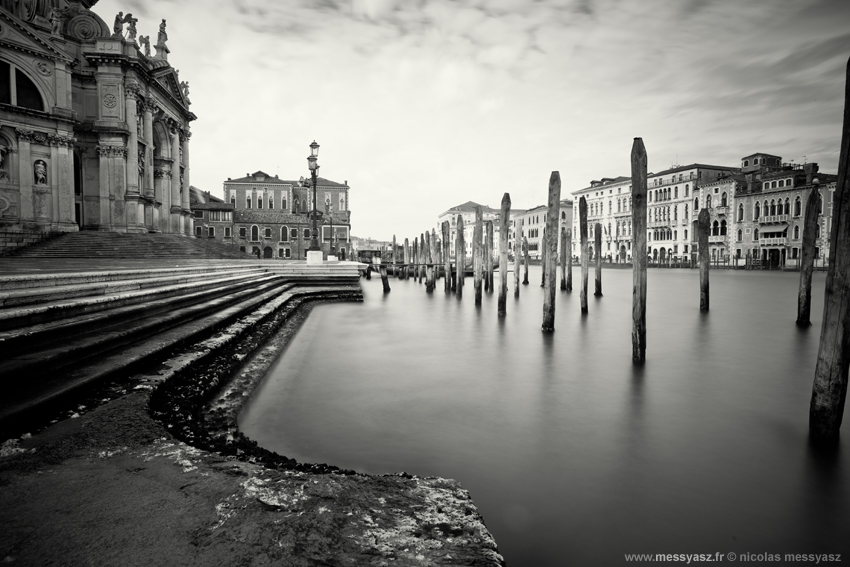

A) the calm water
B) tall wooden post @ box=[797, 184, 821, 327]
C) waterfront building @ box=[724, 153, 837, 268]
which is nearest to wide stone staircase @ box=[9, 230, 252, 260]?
the calm water

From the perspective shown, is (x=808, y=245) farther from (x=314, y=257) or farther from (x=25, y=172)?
(x=25, y=172)

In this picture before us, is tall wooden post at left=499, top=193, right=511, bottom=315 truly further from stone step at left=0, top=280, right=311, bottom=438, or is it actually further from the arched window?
the arched window

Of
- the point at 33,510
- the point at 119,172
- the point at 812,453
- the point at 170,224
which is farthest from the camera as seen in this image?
the point at 170,224

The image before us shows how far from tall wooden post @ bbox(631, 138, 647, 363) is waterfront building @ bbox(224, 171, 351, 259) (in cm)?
4221

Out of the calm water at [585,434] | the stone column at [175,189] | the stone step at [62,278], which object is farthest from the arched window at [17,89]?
the calm water at [585,434]

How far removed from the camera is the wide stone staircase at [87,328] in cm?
259

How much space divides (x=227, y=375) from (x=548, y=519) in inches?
133

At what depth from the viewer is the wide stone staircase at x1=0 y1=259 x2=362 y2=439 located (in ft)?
8.50

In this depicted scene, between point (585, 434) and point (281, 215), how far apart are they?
2126 inches

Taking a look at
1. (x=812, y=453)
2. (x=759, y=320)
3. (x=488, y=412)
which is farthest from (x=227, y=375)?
(x=759, y=320)

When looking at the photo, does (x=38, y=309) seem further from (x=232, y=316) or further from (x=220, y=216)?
(x=220, y=216)

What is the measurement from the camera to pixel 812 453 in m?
3.76

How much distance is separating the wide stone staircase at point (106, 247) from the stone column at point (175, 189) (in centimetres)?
888

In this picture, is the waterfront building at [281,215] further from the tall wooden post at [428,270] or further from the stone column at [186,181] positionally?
the tall wooden post at [428,270]
